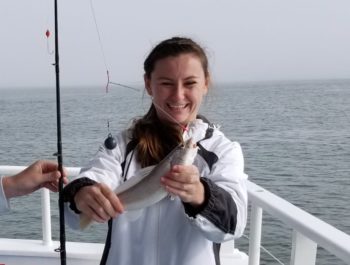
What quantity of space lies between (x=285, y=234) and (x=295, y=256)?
7.51 m

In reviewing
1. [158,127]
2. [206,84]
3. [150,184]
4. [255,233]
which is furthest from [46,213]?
[150,184]

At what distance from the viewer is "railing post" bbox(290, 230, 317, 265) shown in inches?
107

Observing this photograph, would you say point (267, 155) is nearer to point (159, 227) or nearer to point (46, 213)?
point (46, 213)

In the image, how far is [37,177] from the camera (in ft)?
9.51

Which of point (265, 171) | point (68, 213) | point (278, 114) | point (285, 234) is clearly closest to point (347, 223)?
point (285, 234)

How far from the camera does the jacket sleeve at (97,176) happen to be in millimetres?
2260

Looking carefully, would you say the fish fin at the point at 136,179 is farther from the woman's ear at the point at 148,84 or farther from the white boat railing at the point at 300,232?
the white boat railing at the point at 300,232

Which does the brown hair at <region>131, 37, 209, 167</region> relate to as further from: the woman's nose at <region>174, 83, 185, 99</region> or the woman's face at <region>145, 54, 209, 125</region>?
the woman's nose at <region>174, 83, 185, 99</region>

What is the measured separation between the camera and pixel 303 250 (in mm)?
2732

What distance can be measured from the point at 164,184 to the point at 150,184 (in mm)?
133

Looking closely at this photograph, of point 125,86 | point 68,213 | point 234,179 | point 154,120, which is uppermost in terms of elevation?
point 125,86

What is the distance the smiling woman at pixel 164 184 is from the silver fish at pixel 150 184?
2 cm

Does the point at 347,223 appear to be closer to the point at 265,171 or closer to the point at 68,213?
the point at 265,171

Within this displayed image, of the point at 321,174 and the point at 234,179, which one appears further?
the point at 321,174
